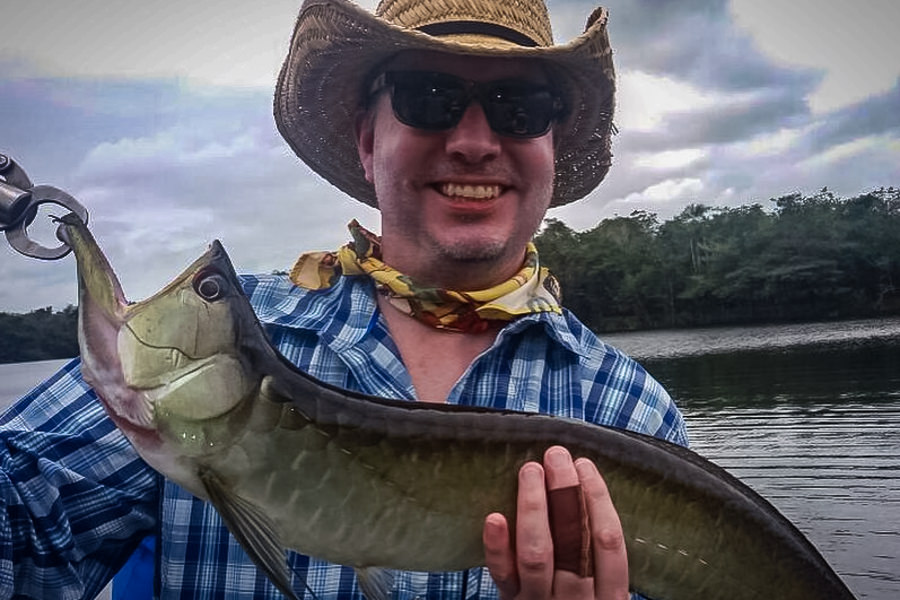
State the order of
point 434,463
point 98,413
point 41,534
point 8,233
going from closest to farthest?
point 8,233, point 434,463, point 41,534, point 98,413

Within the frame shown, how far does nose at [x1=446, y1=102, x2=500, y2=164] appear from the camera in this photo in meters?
2.95

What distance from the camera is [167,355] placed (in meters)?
1.74

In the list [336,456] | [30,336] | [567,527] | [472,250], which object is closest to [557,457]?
[567,527]

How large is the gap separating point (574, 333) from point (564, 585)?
4.38 ft

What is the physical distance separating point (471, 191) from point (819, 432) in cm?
2201

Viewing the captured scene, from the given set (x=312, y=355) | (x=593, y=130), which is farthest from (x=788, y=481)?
(x=312, y=355)

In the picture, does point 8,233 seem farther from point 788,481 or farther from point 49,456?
point 788,481

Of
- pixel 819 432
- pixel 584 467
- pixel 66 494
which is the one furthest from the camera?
pixel 819 432

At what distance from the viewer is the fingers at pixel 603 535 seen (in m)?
2.00

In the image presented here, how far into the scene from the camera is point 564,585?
2020 mm

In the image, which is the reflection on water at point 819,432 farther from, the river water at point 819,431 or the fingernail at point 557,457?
the fingernail at point 557,457

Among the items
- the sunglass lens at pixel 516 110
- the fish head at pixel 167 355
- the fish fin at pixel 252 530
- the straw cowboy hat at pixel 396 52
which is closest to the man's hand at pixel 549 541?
the fish fin at pixel 252 530

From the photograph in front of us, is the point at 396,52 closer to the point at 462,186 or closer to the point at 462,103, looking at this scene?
the point at 462,103

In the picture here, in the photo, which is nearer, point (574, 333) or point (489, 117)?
point (489, 117)
